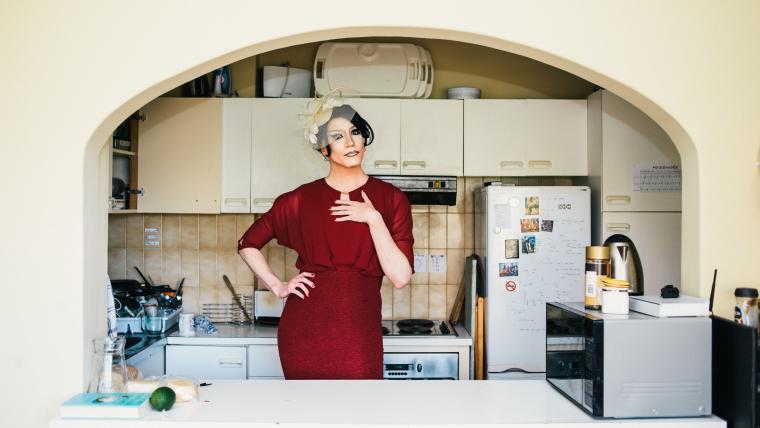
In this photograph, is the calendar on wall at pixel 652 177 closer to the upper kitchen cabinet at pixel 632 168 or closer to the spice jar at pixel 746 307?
the upper kitchen cabinet at pixel 632 168

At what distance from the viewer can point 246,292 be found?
3.98 meters

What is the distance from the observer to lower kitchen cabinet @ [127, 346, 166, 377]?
3.05 metres

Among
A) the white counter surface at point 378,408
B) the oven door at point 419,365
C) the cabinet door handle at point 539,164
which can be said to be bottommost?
the oven door at point 419,365

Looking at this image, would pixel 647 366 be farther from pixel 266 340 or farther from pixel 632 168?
pixel 266 340

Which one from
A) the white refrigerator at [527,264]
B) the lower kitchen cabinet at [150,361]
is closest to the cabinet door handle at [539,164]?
the white refrigerator at [527,264]

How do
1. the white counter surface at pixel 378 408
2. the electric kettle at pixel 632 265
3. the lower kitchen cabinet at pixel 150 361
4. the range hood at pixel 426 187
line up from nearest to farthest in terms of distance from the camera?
1. the white counter surface at pixel 378 408
2. the lower kitchen cabinet at pixel 150 361
3. the electric kettle at pixel 632 265
4. the range hood at pixel 426 187

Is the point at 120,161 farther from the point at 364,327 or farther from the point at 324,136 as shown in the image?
the point at 364,327

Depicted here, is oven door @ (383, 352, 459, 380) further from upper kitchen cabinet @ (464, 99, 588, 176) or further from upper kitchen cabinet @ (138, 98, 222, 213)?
upper kitchen cabinet @ (138, 98, 222, 213)

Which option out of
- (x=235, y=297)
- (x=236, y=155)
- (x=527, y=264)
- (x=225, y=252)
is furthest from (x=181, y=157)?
(x=527, y=264)

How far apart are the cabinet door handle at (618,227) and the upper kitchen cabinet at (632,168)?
82 mm

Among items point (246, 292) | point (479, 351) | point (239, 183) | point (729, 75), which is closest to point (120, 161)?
point (239, 183)

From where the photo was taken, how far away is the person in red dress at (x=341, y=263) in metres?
2.51

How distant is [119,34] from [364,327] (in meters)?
1.34

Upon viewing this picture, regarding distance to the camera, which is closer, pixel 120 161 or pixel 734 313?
pixel 734 313
